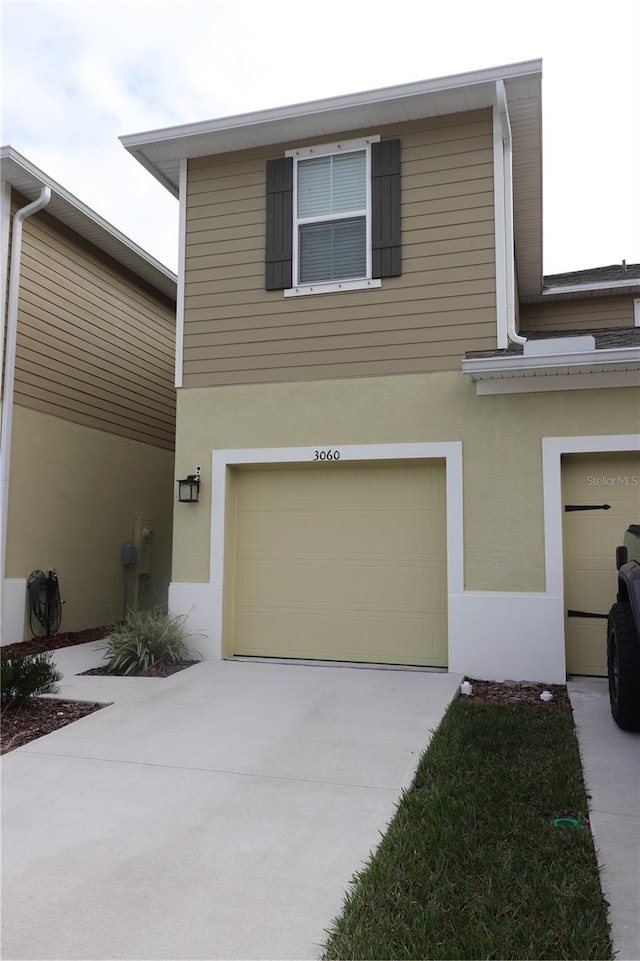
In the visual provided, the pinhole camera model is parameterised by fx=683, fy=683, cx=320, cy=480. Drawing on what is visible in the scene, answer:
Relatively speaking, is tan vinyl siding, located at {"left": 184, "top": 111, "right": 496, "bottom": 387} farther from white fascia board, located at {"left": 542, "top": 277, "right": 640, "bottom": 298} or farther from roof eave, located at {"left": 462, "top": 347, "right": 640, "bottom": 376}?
white fascia board, located at {"left": 542, "top": 277, "right": 640, "bottom": 298}

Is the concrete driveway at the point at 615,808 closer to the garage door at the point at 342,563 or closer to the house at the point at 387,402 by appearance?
the house at the point at 387,402

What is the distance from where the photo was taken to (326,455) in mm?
6957

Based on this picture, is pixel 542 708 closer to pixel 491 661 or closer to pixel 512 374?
pixel 491 661

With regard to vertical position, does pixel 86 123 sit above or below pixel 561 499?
above

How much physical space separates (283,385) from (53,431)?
3.37 m

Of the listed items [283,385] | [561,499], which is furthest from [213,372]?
[561,499]

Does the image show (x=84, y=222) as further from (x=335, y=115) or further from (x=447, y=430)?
(x=447, y=430)

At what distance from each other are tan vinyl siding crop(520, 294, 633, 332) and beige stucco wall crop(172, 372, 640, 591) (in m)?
4.11

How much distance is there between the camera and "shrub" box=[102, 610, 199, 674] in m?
6.58

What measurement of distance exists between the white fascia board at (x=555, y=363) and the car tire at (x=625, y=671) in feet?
7.14

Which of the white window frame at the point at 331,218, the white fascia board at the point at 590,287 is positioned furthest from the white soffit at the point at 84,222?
the white fascia board at the point at 590,287

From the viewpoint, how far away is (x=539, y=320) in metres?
10.4

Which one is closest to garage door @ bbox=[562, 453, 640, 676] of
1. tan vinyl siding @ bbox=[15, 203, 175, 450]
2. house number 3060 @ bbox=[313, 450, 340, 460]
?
house number 3060 @ bbox=[313, 450, 340, 460]

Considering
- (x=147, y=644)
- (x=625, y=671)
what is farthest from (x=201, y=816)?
(x=147, y=644)
